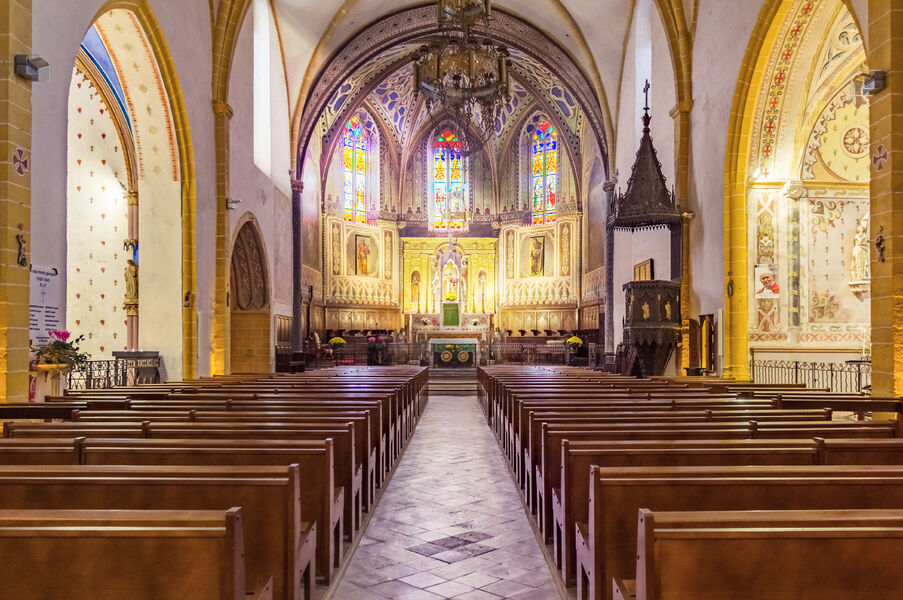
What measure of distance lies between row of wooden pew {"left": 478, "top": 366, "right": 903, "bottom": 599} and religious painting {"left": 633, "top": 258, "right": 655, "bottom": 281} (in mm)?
9192

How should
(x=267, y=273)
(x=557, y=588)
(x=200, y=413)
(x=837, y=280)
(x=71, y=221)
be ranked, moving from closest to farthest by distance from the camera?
(x=557, y=588) < (x=200, y=413) < (x=837, y=280) < (x=71, y=221) < (x=267, y=273)

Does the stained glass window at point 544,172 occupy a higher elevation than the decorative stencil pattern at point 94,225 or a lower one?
higher

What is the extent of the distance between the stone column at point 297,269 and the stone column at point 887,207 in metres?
16.2

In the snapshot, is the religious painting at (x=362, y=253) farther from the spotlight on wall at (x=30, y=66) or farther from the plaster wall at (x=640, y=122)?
the spotlight on wall at (x=30, y=66)

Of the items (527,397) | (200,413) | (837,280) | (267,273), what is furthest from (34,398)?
(837,280)

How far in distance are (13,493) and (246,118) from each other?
13.7m

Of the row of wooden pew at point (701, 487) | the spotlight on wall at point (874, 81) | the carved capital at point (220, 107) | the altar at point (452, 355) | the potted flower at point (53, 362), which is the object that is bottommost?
the altar at point (452, 355)

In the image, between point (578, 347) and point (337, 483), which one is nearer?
point (337, 483)

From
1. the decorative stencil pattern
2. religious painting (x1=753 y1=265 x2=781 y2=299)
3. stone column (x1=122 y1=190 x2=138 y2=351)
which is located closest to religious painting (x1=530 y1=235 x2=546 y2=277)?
religious painting (x1=753 y1=265 x2=781 y2=299)

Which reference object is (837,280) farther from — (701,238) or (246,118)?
(246,118)

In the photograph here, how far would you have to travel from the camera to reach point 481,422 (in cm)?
1160

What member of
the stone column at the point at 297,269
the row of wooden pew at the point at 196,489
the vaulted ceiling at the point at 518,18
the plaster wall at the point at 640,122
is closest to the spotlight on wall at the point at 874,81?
the row of wooden pew at the point at 196,489

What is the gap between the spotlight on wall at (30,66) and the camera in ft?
21.6

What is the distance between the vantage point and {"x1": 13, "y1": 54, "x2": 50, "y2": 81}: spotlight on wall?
6586mm
